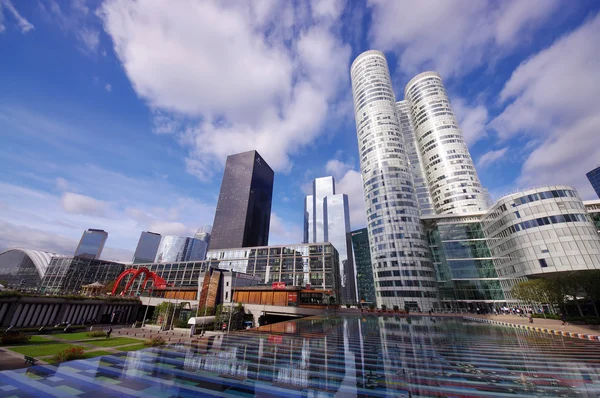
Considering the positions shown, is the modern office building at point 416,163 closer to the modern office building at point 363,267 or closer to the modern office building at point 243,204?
the modern office building at point 363,267

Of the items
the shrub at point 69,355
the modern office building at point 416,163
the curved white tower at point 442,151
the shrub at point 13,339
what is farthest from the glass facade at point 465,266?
the shrub at point 13,339

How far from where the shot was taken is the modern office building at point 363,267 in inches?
6388

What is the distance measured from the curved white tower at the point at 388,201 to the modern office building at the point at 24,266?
17932cm

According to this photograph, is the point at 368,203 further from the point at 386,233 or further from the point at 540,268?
the point at 540,268

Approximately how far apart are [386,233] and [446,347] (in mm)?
67214

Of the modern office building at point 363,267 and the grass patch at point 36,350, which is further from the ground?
the modern office building at point 363,267

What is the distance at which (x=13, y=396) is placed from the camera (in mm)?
7676

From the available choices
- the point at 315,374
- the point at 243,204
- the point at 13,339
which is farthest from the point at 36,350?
the point at 243,204

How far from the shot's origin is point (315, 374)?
10.4 metres

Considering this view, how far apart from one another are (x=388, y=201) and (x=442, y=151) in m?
43.3

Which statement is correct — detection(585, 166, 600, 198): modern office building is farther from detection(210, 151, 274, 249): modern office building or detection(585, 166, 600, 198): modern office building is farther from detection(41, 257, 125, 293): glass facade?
detection(41, 257, 125, 293): glass facade

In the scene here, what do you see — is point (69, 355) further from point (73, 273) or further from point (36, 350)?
point (73, 273)

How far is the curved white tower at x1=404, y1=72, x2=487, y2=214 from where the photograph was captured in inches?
3743

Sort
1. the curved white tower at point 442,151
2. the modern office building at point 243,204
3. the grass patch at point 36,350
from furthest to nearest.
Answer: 1. the modern office building at point 243,204
2. the curved white tower at point 442,151
3. the grass patch at point 36,350
